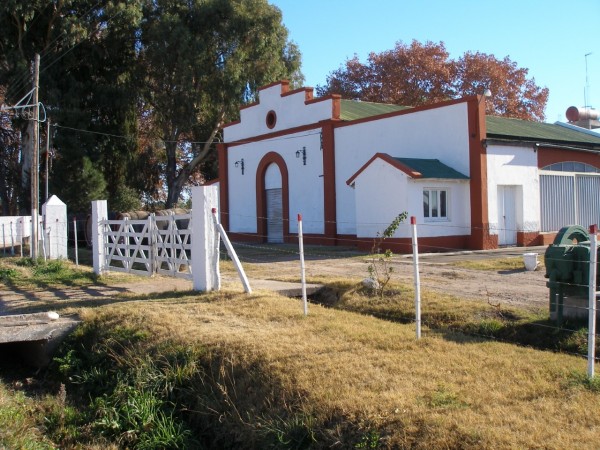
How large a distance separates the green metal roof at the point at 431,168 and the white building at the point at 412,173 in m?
0.05

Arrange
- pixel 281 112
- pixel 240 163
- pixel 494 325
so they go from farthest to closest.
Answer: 1. pixel 240 163
2. pixel 281 112
3. pixel 494 325

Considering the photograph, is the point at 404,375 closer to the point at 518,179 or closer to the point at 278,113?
the point at 518,179

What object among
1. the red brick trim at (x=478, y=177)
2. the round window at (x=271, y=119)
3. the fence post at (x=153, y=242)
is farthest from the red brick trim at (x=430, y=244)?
the round window at (x=271, y=119)

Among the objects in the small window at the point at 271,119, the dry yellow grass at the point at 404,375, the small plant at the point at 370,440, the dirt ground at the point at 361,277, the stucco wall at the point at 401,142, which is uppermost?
the small window at the point at 271,119

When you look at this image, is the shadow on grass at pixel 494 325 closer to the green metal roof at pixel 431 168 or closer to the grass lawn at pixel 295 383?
the grass lawn at pixel 295 383

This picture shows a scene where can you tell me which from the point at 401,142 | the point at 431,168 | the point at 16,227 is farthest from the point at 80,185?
the point at 431,168

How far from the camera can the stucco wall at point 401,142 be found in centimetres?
2088

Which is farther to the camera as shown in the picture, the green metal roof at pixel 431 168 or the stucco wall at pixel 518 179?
the stucco wall at pixel 518 179

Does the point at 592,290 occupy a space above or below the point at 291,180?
below

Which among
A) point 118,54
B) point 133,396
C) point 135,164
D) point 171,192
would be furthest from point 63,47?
point 133,396

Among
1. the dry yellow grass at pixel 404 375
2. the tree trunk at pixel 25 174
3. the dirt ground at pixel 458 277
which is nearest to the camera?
the dry yellow grass at pixel 404 375

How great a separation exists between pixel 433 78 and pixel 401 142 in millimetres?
22370

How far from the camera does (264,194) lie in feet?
95.0

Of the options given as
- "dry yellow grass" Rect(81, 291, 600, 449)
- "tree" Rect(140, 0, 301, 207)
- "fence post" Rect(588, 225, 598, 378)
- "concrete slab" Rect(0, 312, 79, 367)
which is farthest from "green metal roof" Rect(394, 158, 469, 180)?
"tree" Rect(140, 0, 301, 207)
